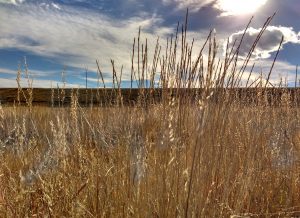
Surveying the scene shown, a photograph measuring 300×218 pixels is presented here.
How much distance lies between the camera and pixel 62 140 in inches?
105

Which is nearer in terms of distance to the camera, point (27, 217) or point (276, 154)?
point (27, 217)

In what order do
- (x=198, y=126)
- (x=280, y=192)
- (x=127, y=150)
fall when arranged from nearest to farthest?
(x=198, y=126) < (x=127, y=150) < (x=280, y=192)

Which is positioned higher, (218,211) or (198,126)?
(198,126)

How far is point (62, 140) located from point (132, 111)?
0.58m

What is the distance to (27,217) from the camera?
2.35 metres

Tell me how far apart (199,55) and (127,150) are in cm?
68

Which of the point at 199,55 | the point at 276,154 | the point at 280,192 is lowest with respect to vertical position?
the point at 280,192

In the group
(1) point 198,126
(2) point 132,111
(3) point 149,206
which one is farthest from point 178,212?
(2) point 132,111

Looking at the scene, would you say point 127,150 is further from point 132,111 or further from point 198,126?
point 198,126

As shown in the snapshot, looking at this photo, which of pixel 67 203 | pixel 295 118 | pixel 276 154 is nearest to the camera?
pixel 67 203

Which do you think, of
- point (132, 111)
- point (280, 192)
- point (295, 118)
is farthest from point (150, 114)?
point (295, 118)

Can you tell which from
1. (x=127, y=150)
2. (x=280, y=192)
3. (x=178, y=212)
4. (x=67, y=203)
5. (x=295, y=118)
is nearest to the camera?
(x=178, y=212)

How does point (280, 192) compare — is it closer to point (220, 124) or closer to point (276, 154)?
point (276, 154)

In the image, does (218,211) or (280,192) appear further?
(280,192)
